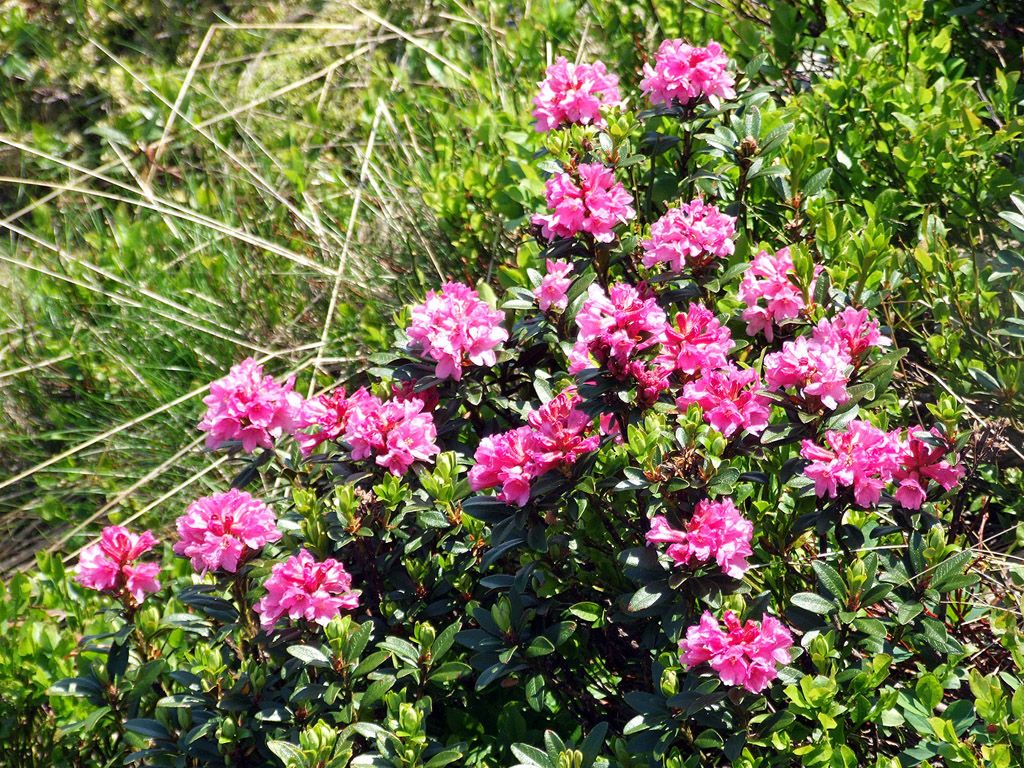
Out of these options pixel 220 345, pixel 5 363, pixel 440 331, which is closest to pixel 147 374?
pixel 220 345

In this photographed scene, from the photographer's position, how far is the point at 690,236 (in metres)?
1.98

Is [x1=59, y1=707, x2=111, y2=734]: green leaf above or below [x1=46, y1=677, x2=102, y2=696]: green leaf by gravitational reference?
below

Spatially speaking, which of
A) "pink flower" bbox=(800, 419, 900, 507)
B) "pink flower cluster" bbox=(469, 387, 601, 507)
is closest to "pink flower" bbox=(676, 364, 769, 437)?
"pink flower" bbox=(800, 419, 900, 507)

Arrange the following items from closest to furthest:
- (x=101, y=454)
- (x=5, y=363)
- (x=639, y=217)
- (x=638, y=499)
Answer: (x=638, y=499)
(x=639, y=217)
(x=101, y=454)
(x=5, y=363)

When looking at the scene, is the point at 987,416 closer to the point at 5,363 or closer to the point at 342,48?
the point at 5,363

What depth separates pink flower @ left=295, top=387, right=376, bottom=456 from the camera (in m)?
1.99

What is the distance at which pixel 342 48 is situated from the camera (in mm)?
4781

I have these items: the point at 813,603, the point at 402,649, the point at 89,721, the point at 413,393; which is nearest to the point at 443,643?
the point at 402,649

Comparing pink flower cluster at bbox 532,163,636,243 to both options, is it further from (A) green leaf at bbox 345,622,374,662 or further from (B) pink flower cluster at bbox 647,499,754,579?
(A) green leaf at bbox 345,622,374,662

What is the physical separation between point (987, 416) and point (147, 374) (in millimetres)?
2741

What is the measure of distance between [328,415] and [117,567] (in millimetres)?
587

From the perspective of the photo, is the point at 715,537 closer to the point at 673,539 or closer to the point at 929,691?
the point at 673,539

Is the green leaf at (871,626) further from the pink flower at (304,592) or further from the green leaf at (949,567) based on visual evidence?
the pink flower at (304,592)

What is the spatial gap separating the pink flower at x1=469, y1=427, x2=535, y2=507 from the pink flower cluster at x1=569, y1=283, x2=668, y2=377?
8.4 inches
